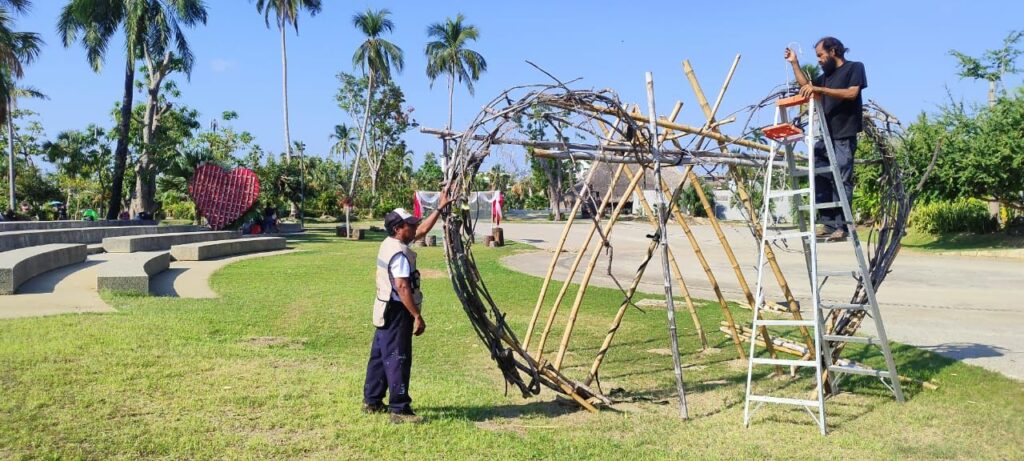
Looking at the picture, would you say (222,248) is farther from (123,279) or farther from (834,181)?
(834,181)

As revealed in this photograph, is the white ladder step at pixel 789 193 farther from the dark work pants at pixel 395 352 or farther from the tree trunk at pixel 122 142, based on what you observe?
the tree trunk at pixel 122 142

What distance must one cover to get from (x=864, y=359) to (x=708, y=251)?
19.0 metres

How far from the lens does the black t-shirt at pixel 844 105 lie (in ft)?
21.1

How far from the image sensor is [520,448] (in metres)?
5.41

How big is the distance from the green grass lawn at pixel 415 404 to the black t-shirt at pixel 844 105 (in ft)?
7.40

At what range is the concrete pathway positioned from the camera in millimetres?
10721

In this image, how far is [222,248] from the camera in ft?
71.7

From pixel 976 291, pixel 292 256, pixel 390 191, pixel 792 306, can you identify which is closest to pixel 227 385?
pixel 792 306

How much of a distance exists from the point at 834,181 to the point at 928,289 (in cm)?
1095

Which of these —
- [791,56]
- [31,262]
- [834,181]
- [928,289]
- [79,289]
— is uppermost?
[791,56]

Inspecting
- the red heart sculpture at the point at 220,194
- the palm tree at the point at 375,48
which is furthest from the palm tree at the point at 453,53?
the red heart sculpture at the point at 220,194

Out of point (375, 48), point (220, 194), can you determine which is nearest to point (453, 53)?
point (375, 48)

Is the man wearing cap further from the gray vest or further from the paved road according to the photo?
the paved road

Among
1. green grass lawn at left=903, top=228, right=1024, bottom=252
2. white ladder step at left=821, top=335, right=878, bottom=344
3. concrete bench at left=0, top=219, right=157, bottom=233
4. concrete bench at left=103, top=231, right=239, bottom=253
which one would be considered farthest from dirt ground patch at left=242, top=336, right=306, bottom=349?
green grass lawn at left=903, top=228, right=1024, bottom=252
